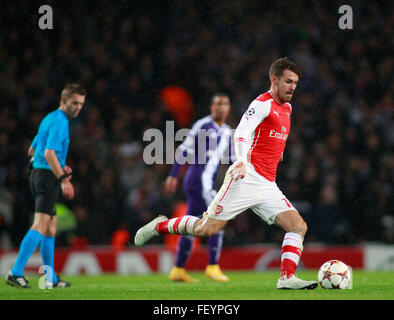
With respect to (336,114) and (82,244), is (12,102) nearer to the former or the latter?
(82,244)

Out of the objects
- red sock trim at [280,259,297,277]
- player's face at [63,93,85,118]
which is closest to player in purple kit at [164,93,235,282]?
player's face at [63,93,85,118]

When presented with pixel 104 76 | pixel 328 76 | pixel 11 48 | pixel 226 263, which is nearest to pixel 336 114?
pixel 328 76

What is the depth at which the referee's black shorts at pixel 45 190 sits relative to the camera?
7.36 meters

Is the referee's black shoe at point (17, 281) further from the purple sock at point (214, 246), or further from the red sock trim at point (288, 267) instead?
the purple sock at point (214, 246)

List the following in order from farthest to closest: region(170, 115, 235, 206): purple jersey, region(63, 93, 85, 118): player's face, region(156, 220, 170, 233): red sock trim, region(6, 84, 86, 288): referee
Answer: region(170, 115, 235, 206): purple jersey → region(63, 93, 85, 118): player's face → region(6, 84, 86, 288): referee → region(156, 220, 170, 233): red sock trim

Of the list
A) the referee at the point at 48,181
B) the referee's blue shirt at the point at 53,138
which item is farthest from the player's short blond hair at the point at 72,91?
the referee's blue shirt at the point at 53,138

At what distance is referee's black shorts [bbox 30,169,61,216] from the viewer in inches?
290

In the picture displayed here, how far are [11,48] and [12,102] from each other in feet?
5.57

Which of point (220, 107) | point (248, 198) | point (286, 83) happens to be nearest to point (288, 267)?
point (248, 198)

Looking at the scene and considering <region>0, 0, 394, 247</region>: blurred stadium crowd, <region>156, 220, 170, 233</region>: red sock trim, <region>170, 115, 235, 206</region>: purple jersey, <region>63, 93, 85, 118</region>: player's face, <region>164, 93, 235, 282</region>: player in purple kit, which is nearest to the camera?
<region>156, 220, 170, 233</region>: red sock trim

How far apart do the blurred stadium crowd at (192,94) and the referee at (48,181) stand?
5.09 m

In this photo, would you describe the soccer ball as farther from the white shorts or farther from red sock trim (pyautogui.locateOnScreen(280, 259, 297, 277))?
the white shorts

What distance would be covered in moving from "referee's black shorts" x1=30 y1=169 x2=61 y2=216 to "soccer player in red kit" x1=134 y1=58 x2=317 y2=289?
1.61 metres

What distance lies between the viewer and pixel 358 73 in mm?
15742
